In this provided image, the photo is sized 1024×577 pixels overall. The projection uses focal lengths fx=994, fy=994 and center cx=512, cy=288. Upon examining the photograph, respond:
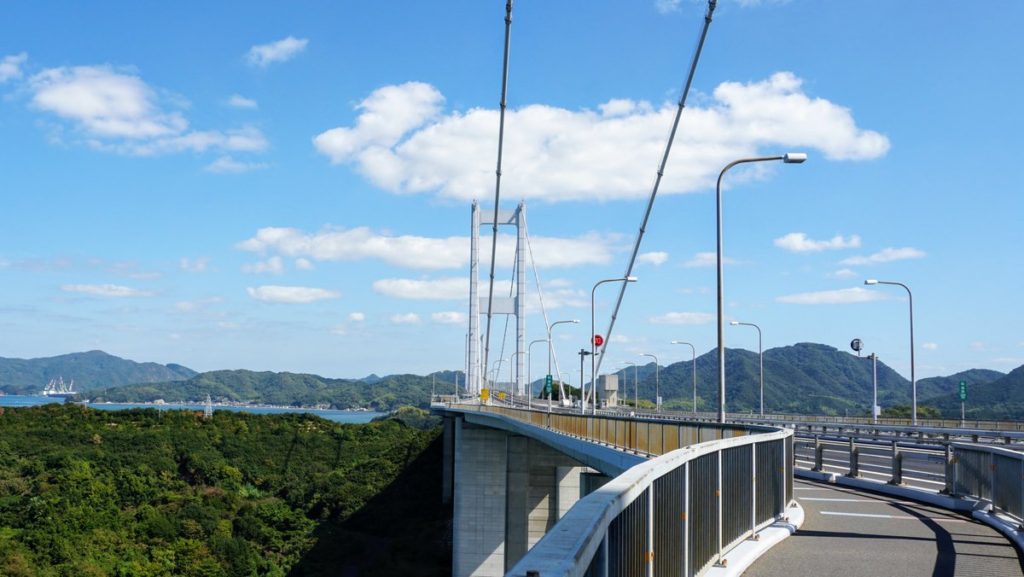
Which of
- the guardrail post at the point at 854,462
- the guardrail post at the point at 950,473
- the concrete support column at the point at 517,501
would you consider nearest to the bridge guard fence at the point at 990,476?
the guardrail post at the point at 950,473

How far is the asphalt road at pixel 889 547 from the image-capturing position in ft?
31.6

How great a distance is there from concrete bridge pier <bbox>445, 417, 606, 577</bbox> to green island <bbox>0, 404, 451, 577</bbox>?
→ 1441 centimetres

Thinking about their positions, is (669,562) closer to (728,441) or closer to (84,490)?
(728,441)

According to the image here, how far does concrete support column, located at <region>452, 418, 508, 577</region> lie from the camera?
60062 mm

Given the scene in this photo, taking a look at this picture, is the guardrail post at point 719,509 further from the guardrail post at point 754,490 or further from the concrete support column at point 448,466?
the concrete support column at point 448,466

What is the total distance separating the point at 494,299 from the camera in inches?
3383

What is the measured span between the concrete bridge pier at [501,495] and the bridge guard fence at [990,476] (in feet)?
121

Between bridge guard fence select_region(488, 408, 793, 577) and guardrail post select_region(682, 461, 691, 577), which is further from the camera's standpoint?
guardrail post select_region(682, 461, 691, 577)

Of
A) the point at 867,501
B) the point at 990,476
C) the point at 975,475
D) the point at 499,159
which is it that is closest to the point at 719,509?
the point at 990,476

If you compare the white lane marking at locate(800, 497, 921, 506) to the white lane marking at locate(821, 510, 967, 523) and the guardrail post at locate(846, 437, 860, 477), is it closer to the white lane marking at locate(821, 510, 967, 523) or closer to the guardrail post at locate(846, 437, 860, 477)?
the white lane marking at locate(821, 510, 967, 523)

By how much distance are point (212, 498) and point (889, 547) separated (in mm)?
83230

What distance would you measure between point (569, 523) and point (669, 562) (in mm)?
3175

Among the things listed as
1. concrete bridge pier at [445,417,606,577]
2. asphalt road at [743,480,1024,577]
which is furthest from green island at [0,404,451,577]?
asphalt road at [743,480,1024,577]

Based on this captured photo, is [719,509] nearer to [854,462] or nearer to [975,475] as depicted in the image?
[975,475]
